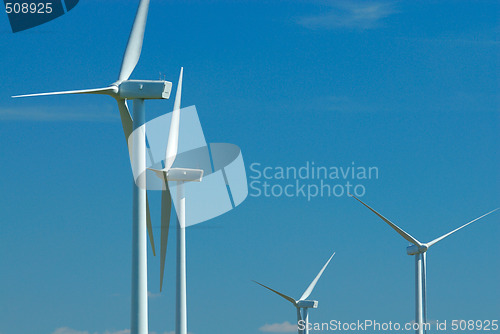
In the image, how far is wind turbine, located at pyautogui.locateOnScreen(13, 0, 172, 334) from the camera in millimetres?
34906

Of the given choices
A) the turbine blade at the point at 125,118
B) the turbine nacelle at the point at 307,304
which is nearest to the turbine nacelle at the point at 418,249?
the turbine nacelle at the point at 307,304

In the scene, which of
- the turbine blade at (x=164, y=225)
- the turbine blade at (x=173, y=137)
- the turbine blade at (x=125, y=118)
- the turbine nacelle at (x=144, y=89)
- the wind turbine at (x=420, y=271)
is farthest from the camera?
the wind turbine at (x=420, y=271)

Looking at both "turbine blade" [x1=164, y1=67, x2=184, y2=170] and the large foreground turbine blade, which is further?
"turbine blade" [x1=164, y1=67, x2=184, y2=170]

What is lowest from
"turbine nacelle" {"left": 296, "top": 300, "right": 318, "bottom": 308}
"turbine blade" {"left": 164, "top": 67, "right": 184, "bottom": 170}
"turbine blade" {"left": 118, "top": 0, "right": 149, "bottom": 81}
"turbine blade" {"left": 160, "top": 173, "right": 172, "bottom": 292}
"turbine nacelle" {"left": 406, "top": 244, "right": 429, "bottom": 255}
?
"turbine nacelle" {"left": 296, "top": 300, "right": 318, "bottom": 308}

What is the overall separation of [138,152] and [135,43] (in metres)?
5.38

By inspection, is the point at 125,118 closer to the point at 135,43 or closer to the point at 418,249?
the point at 135,43

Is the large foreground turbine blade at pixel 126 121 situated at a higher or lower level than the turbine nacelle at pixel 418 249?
higher

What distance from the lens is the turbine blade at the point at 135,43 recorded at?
125 feet

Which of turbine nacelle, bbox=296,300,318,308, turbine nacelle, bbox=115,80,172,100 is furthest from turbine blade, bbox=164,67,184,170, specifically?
turbine nacelle, bbox=296,300,318,308

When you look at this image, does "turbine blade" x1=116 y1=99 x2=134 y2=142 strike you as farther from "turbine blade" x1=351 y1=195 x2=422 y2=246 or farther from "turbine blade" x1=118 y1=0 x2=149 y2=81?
"turbine blade" x1=351 y1=195 x2=422 y2=246

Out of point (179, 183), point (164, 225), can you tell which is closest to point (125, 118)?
point (164, 225)

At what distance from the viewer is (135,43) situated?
38625mm

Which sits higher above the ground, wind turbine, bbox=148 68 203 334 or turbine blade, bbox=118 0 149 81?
turbine blade, bbox=118 0 149 81

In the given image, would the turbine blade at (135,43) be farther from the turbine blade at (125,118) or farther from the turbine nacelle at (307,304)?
the turbine nacelle at (307,304)
